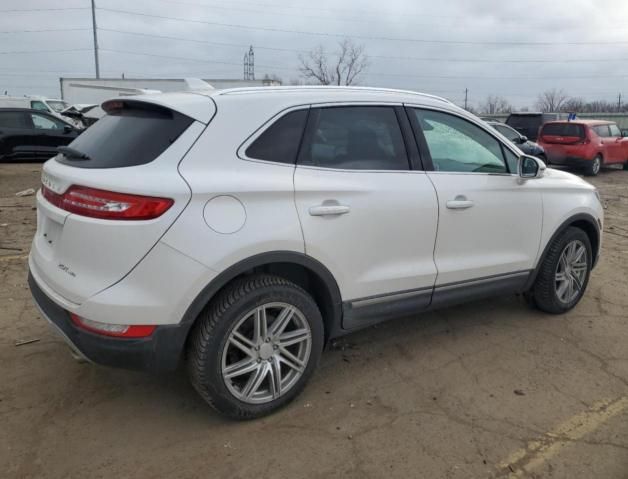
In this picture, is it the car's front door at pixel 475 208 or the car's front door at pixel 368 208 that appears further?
the car's front door at pixel 475 208

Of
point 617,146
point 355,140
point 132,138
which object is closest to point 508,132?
point 617,146

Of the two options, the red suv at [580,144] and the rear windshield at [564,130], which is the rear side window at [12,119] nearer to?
the red suv at [580,144]

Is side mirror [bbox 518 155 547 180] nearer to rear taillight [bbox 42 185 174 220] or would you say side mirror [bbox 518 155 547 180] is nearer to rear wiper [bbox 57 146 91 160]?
rear taillight [bbox 42 185 174 220]

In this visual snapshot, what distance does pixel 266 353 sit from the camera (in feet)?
9.45

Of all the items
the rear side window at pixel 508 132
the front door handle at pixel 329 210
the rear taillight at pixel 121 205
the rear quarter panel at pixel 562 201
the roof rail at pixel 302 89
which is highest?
the roof rail at pixel 302 89

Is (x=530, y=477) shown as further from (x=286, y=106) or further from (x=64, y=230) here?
(x=64, y=230)

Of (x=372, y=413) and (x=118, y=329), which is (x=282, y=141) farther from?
(x=372, y=413)

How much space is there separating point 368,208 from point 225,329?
108 cm

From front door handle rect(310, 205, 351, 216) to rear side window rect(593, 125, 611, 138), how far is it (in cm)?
1468

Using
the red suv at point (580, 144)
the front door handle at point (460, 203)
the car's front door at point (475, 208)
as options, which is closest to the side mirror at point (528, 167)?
the car's front door at point (475, 208)

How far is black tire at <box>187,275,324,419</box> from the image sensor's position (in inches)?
104

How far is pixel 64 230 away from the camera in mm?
2582

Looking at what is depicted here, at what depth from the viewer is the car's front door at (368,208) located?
2945mm

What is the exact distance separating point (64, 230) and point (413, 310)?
7.01ft
